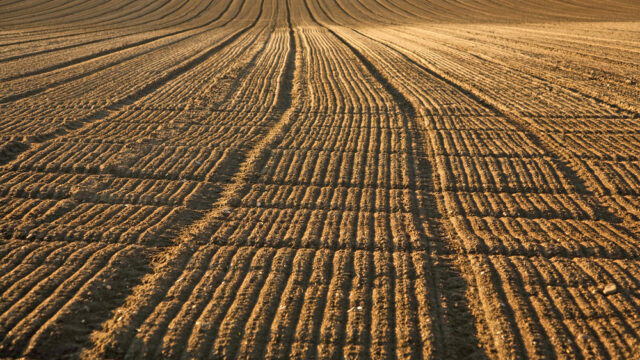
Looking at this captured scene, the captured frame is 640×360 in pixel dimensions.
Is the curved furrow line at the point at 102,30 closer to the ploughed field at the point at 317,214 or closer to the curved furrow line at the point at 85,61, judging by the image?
the curved furrow line at the point at 85,61

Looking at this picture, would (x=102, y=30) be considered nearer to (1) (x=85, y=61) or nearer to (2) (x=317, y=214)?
(1) (x=85, y=61)

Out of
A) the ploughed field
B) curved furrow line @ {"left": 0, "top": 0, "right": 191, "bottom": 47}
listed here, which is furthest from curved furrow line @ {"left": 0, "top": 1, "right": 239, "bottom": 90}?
curved furrow line @ {"left": 0, "top": 0, "right": 191, "bottom": 47}

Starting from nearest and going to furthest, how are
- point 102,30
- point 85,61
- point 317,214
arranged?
point 317,214 → point 85,61 → point 102,30

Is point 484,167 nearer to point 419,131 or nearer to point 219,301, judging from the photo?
point 419,131

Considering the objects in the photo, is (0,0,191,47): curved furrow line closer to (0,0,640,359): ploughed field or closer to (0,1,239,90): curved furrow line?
(0,1,239,90): curved furrow line

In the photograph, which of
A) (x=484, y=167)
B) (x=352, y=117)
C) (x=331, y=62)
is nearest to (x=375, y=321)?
(x=484, y=167)

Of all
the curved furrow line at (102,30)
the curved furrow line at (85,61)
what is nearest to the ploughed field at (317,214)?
the curved furrow line at (85,61)

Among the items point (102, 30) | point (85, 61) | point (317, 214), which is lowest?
point (317, 214)

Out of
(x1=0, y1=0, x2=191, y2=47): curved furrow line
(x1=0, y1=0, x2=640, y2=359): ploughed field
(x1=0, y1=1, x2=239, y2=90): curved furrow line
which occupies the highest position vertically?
(x1=0, y1=0, x2=191, y2=47): curved furrow line

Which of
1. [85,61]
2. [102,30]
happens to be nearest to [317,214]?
[85,61]
